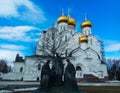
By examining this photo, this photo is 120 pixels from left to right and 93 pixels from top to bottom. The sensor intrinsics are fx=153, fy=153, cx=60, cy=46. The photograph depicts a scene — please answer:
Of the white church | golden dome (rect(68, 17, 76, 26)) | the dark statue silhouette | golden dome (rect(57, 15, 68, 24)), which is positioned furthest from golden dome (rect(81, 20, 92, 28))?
the dark statue silhouette

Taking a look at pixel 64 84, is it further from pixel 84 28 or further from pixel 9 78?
pixel 84 28

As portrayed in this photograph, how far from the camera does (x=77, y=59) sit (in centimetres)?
4541

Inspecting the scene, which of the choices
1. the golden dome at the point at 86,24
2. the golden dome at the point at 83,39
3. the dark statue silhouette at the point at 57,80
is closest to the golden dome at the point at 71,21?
the golden dome at the point at 86,24

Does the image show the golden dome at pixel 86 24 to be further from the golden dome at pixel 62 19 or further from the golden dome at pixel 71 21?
the golden dome at pixel 62 19

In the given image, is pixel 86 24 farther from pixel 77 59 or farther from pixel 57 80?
pixel 57 80

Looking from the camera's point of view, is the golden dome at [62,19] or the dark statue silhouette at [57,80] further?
the golden dome at [62,19]

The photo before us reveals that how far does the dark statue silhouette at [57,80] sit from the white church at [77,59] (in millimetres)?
26262

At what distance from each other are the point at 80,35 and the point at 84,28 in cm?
285

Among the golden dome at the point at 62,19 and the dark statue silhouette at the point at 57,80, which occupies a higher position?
the golden dome at the point at 62,19

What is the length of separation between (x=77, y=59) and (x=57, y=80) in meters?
34.4

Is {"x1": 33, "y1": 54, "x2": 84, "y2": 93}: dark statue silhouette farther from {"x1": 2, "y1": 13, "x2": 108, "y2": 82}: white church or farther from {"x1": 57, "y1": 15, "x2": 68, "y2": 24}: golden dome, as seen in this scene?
{"x1": 57, "y1": 15, "x2": 68, "y2": 24}: golden dome

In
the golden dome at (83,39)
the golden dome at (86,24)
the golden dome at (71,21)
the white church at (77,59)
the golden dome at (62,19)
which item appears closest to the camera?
the white church at (77,59)

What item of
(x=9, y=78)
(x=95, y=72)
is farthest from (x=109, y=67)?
(x=9, y=78)

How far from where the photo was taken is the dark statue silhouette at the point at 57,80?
1081 cm
